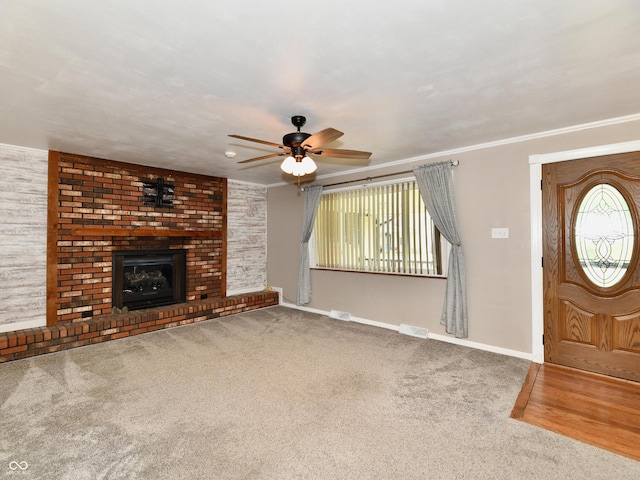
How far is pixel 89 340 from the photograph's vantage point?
3.91 meters

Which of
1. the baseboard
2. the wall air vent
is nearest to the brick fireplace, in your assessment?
the wall air vent

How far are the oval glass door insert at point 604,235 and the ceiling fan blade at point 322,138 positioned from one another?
2.71 metres

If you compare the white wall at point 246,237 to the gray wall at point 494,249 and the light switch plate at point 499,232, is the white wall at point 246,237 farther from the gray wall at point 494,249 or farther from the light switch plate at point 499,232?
the light switch plate at point 499,232

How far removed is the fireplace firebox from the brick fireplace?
0.23 feet

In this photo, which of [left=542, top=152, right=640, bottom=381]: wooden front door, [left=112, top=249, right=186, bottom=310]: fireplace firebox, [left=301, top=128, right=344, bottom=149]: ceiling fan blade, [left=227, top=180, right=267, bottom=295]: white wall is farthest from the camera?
[left=227, top=180, right=267, bottom=295]: white wall

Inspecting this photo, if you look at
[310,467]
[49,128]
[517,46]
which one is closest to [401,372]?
[310,467]

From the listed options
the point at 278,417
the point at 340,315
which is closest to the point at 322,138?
the point at 278,417

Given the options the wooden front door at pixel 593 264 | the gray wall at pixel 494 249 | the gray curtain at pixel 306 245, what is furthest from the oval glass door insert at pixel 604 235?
the gray curtain at pixel 306 245

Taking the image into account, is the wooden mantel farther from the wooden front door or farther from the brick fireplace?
the wooden front door

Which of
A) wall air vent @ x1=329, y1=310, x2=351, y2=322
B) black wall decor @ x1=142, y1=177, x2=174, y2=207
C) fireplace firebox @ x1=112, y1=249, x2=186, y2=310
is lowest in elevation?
wall air vent @ x1=329, y1=310, x2=351, y2=322

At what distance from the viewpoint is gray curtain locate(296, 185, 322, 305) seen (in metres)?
5.43

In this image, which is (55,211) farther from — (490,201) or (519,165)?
(519,165)

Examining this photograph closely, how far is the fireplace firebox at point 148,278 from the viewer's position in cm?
451

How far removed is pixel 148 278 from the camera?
16.1 ft
